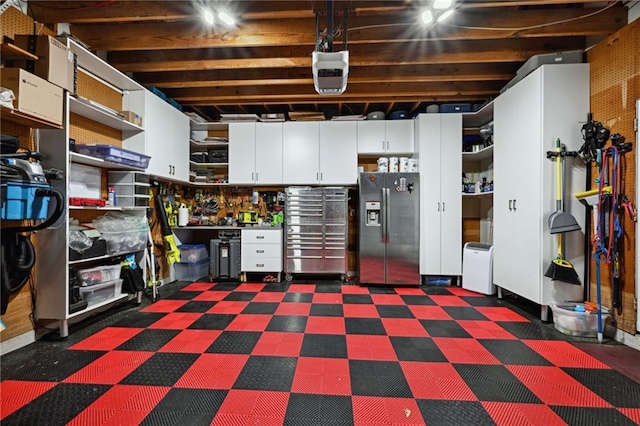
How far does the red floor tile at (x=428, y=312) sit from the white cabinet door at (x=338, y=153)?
84.2 inches

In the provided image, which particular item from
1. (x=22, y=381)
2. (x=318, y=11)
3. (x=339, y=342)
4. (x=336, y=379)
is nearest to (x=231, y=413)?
(x=336, y=379)

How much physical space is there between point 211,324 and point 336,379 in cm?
151

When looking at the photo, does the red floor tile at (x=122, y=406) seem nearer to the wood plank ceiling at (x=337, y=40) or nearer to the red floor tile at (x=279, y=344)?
the red floor tile at (x=279, y=344)

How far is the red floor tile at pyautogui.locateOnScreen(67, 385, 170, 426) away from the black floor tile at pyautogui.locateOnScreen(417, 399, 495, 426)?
163 cm

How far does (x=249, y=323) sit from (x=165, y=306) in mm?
1253

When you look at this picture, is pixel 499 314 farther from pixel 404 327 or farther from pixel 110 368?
pixel 110 368

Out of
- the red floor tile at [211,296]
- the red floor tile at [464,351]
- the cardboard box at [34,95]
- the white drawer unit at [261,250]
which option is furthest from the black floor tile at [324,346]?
the cardboard box at [34,95]

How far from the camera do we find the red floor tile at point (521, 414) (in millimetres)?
1387

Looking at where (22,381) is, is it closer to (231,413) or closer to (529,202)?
(231,413)

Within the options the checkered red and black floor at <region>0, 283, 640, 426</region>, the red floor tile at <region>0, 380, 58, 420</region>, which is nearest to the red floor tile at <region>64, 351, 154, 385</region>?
the checkered red and black floor at <region>0, 283, 640, 426</region>

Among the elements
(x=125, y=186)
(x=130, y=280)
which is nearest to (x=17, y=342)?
(x=130, y=280)

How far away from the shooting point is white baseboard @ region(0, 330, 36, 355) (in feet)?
6.60

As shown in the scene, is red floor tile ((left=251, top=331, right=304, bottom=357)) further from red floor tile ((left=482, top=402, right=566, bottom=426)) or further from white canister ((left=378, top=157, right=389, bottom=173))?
white canister ((left=378, top=157, right=389, bottom=173))

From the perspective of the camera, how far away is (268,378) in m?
1.74
